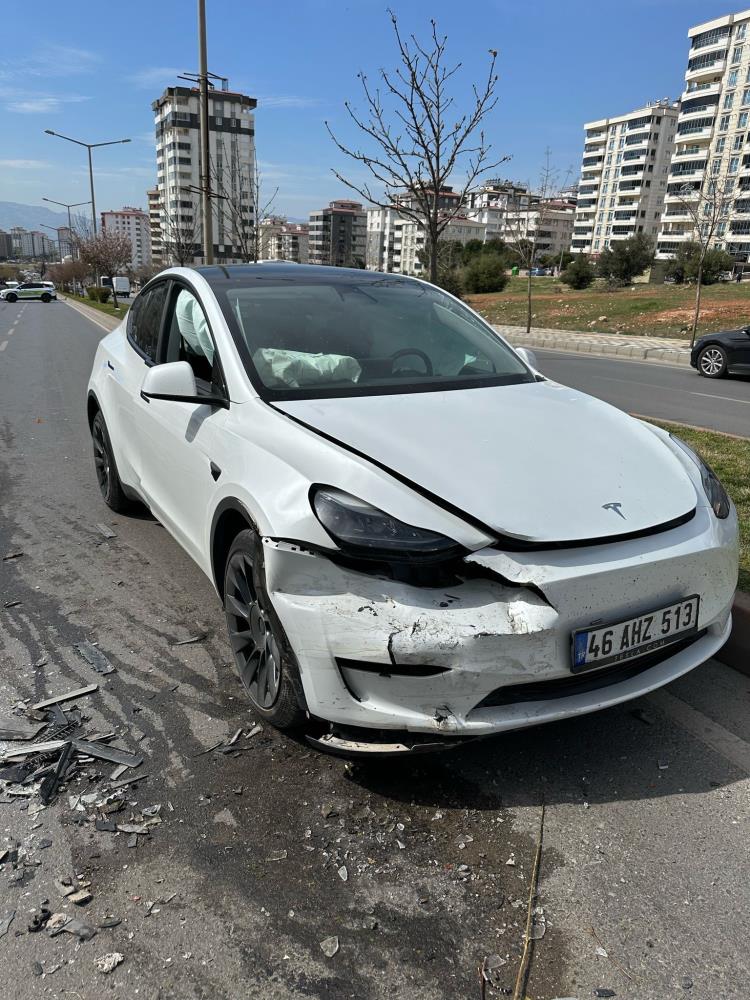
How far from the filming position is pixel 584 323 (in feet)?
104

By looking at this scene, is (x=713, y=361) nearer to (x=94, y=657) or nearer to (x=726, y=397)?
(x=726, y=397)

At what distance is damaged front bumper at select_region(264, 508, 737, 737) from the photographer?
7.23 feet

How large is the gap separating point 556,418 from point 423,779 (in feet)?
5.06

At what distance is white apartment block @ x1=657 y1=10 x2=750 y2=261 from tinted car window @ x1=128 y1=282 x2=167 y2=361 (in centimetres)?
9840

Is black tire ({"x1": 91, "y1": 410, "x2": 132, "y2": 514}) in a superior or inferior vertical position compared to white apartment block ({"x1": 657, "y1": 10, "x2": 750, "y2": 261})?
inferior

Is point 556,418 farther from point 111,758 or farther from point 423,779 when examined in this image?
point 111,758

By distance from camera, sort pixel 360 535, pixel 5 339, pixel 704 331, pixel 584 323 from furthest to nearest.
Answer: pixel 584 323
pixel 704 331
pixel 5 339
pixel 360 535

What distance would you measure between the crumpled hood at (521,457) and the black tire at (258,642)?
0.51 m

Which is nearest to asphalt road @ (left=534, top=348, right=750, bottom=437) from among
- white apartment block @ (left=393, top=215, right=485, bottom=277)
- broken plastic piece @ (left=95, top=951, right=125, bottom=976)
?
broken plastic piece @ (left=95, top=951, right=125, bottom=976)

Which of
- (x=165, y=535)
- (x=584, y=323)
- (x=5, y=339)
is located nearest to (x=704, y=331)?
(x=584, y=323)

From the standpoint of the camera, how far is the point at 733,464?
6.41 metres

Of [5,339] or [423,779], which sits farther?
[5,339]

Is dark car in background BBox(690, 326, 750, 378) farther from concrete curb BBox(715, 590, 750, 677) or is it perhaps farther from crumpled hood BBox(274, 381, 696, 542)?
crumpled hood BBox(274, 381, 696, 542)

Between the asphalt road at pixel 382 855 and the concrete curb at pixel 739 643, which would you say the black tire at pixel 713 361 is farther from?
the asphalt road at pixel 382 855
